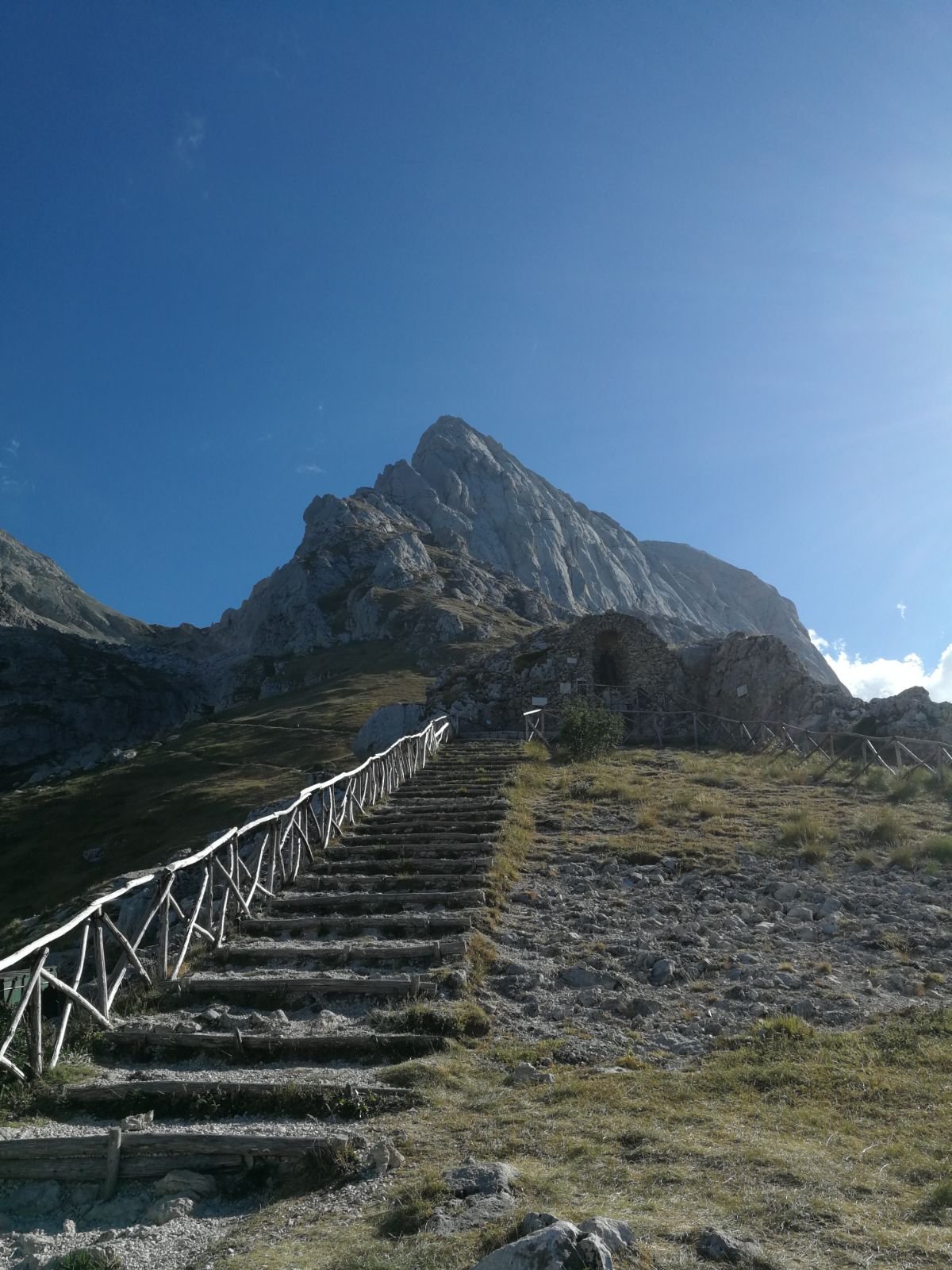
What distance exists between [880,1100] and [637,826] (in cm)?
1073

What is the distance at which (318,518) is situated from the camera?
140625 millimetres

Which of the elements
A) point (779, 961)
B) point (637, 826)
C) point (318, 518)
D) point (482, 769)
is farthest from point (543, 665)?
point (318, 518)

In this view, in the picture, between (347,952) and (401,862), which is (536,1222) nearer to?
(347,952)

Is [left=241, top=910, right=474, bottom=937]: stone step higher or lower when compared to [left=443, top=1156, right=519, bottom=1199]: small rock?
higher

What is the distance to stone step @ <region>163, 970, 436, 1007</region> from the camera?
9805 mm

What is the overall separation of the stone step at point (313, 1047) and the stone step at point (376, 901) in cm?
421

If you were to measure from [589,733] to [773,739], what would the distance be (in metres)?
7.29

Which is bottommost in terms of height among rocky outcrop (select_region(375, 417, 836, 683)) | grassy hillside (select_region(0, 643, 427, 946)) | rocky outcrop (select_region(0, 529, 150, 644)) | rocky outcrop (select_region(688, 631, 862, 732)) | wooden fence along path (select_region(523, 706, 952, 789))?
grassy hillside (select_region(0, 643, 427, 946))

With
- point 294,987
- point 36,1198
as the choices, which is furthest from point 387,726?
point 36,1198

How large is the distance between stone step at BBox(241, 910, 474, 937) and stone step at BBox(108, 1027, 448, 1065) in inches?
126

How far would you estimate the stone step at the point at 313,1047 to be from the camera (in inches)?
332

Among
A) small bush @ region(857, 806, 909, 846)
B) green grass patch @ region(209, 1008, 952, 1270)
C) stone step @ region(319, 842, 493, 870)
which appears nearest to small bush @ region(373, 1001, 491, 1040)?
green grass patch @ region(209, 1008, 952, 1270)

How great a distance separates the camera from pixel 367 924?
40.2 ft

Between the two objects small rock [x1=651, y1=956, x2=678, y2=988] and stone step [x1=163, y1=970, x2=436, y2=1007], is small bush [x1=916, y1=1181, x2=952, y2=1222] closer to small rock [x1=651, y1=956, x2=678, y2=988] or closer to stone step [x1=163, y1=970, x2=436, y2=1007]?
small rock [x1=651, y1=956, x2=678, y2=988]
